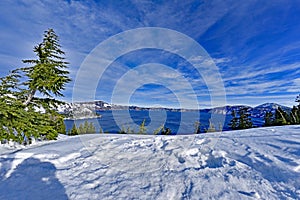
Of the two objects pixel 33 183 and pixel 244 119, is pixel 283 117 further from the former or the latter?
pixel 33 183

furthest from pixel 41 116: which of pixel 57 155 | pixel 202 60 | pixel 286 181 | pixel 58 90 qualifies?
pixel 202 60

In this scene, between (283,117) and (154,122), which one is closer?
(283,117)

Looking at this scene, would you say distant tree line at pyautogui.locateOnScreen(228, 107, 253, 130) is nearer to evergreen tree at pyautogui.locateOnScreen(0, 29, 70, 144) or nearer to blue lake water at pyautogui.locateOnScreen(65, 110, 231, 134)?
blue lake water at pyautogui.locateOnScreen(65, 110, 231, 134)

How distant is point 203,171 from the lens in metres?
3.41

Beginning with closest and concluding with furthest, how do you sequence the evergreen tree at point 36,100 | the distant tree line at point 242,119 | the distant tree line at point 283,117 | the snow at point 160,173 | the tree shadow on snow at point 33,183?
1. the snow at point 160,173
2. the tree shadow on snow at point 33,183
3. the evergreen tree at point 36,100
4. the distant tree line at point 283,117
5. the distant tree line at point 242,119

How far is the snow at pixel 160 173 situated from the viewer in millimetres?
2748

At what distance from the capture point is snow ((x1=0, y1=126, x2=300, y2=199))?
2.75m

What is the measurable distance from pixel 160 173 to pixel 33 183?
2.55 meters

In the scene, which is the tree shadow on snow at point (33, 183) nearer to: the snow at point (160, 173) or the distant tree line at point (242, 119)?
the snow at point (160, 173)

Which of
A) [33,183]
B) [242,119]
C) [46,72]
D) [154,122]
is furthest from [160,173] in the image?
[154,122]

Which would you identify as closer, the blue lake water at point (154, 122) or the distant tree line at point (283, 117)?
the distant tree line at point (283, 117)

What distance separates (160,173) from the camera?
3.50m

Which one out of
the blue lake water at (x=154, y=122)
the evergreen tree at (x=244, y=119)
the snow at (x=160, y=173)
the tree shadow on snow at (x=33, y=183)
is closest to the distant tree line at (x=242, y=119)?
the evergreen tree at (x=244, y=119)

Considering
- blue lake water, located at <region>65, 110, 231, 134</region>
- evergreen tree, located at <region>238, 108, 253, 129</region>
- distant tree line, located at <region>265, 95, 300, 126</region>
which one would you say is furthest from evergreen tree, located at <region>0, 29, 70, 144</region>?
evergreen tree, located at <region>238, 108, 253, 129</region>
